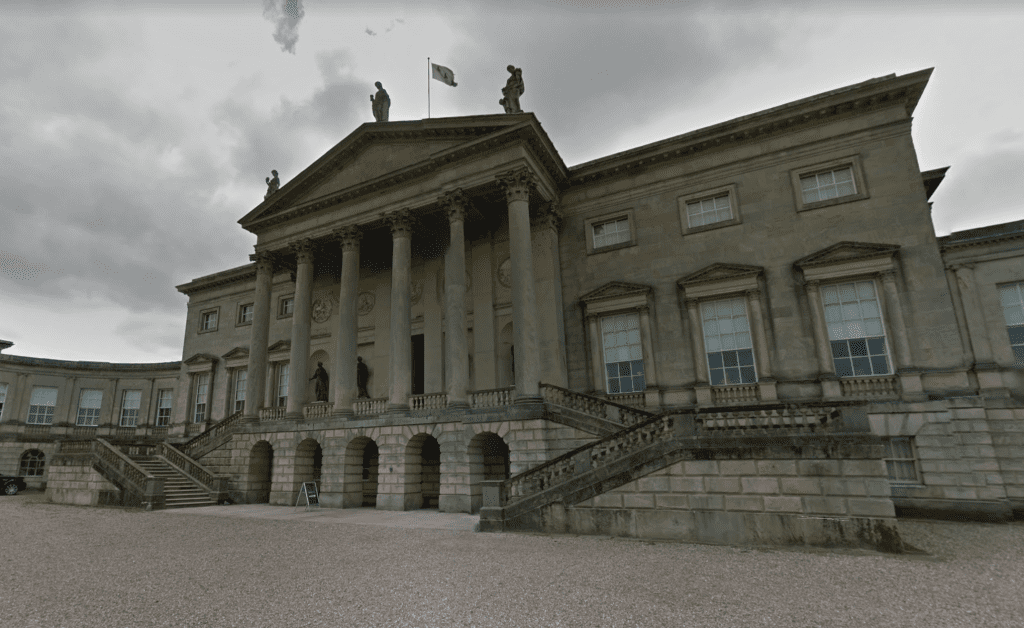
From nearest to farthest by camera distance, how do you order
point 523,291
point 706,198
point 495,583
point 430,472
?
1. point 495,583
2. point 523,291
3. point 706,198
4. point 430,472

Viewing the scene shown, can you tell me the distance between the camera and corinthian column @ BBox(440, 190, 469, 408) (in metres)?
19.1

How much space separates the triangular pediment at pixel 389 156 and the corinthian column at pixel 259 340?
223 centimetres

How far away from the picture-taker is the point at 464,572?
8.34 metres

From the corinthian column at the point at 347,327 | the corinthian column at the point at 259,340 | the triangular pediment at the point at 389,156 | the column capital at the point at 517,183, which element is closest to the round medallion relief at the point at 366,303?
the corinthian column at the point at 347,327

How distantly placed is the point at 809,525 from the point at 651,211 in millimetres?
13405

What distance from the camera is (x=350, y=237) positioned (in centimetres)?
2367

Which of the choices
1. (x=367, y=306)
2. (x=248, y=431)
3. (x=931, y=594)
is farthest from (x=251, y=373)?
(x=931, y=594)

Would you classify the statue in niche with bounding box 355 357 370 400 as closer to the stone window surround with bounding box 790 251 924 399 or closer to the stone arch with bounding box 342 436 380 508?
the stone arch with bounding box 342 436 380 508

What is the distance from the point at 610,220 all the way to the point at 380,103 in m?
12.5

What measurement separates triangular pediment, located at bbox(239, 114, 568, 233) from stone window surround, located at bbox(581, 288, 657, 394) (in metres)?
5.83

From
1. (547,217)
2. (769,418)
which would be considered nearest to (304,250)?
(547,217)

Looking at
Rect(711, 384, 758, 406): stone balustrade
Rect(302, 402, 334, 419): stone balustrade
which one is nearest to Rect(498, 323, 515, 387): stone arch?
Rect(302, 402, 334, 419): stone balustrade

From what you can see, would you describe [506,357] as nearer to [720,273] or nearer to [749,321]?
[720,273]

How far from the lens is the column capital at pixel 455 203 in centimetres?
2075
